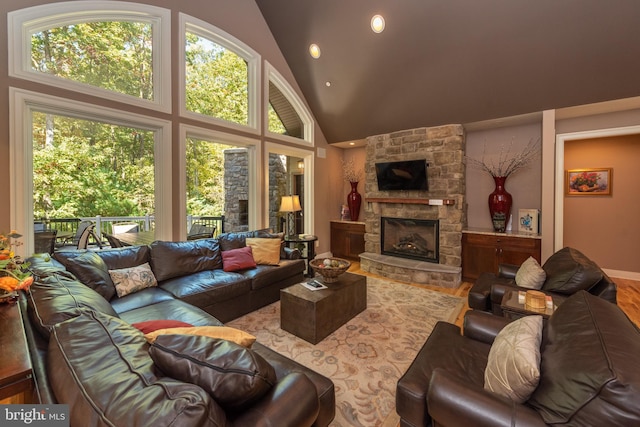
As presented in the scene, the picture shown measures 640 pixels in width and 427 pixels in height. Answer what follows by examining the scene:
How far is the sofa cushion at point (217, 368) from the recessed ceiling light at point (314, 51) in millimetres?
4669

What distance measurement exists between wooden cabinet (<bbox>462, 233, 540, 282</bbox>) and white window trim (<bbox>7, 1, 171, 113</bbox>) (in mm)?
4861

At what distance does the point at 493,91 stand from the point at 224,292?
14.4ft

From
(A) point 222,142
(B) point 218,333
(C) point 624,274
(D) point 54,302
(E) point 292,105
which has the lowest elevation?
(C) point 624,274

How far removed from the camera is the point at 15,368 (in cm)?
85

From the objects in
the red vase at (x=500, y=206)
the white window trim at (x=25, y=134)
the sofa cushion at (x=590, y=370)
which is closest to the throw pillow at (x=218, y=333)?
the sofa cushion at (x=590, y=370)

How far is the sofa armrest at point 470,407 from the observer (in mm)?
1019

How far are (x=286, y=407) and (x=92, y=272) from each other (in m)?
2.39

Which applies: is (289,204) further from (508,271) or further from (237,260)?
(508,271)

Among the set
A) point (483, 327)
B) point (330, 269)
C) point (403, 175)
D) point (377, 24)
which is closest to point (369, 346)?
point (330, 269)

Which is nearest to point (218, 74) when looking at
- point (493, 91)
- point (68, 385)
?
point (493, 91)

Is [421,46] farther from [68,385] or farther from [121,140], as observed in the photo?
[68,385]

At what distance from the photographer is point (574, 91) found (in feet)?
11.2

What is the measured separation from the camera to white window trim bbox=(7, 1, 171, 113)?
8.18 feet

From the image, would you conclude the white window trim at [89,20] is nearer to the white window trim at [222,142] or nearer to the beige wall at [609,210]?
the white window trim at [222,142]
